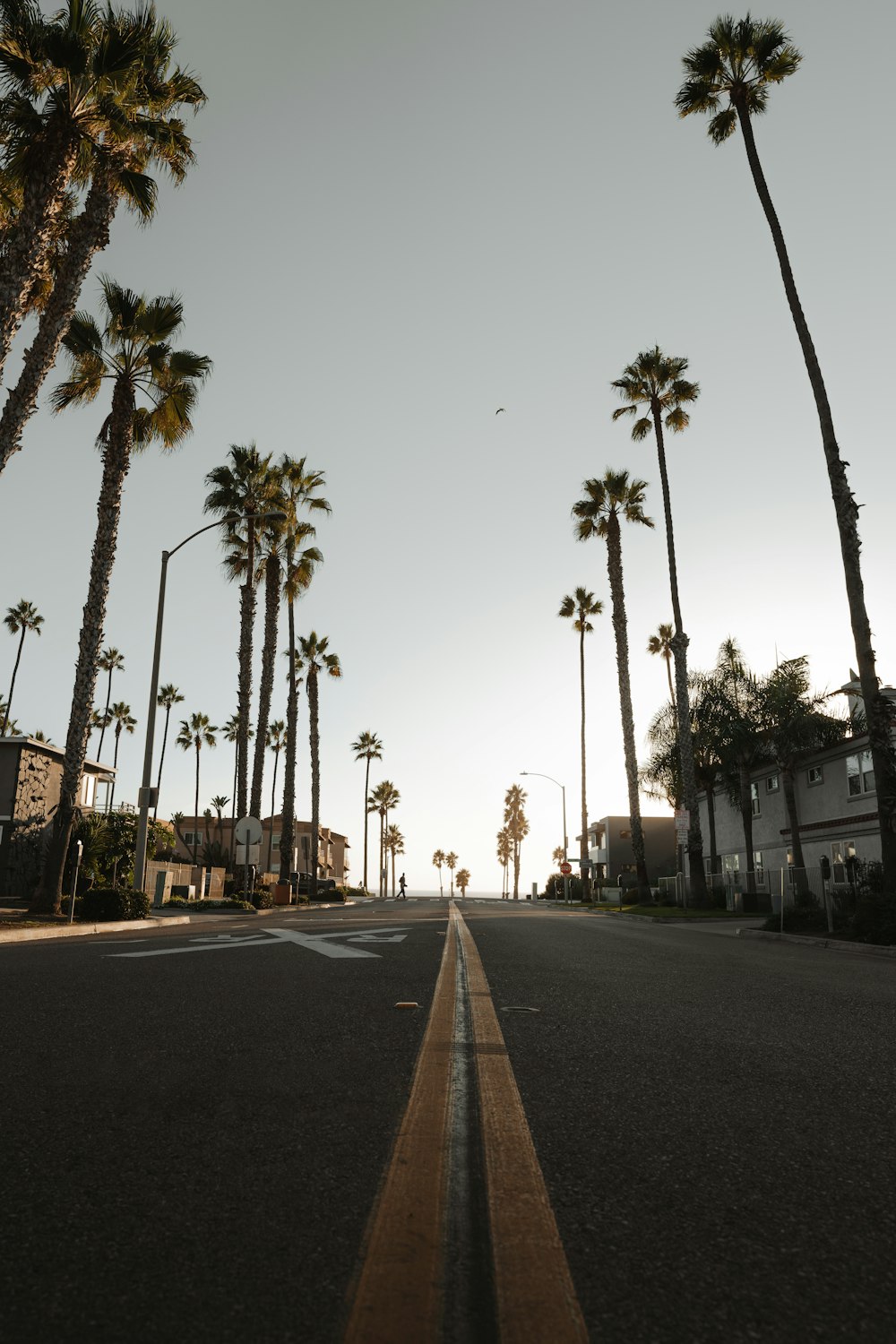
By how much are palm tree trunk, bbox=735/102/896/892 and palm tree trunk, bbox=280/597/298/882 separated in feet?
88.4

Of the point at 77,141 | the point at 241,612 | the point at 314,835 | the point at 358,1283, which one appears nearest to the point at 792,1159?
the point at 358,1283

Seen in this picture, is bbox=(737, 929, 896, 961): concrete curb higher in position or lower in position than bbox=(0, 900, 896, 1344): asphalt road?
lower

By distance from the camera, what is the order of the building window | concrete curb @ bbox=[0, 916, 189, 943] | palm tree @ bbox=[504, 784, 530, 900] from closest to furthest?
concrete curb @ bbox=[0, 916, 189, 943], the building window, palm tree @ bbox=[504, 784, 530, 900]

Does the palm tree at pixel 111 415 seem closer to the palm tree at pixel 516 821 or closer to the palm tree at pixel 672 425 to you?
the palm tree at pixel 672 425

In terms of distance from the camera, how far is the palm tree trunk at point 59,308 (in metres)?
16.2

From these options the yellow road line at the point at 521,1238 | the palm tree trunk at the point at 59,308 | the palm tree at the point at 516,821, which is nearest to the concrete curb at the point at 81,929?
the palm tree trunk at the point at 59,308

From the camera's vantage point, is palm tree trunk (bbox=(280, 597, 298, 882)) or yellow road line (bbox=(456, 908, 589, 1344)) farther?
palm tree trunk (bbox=(280, 597, 298, 882))

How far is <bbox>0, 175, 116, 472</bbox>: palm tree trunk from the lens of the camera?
53.1ft

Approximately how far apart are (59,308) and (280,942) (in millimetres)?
12969

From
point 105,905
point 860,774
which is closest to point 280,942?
point 105,905

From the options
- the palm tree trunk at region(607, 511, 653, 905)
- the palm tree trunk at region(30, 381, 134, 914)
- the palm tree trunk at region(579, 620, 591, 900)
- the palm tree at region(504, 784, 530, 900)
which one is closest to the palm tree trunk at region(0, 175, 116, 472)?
the palm tree trunk at region(30, 381, 134, 914)

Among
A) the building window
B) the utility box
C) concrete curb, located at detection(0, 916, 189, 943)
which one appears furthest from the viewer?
the building window

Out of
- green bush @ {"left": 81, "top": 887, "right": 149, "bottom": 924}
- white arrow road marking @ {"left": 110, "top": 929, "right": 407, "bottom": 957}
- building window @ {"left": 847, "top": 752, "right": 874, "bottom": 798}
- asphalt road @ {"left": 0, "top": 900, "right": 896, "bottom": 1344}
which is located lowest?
asphalt road @ {"left": 0, "top": 900, "right": 896, "bottom": 1344}

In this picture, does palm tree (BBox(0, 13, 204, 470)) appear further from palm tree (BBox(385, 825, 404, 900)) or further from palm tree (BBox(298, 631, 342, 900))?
palm tree (BBox(385, 825, 404, 900))
